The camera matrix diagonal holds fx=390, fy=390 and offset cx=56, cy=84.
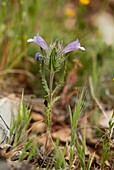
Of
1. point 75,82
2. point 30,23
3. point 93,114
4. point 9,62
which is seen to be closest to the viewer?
point 93,114

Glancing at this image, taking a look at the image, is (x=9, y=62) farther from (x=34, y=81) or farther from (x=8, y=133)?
(x=8, y=133)

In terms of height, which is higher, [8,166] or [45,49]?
[45,49]

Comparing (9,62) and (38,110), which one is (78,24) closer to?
(9,62)

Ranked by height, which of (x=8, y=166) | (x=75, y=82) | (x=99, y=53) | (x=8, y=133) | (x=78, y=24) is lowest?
(x=8, y=166)

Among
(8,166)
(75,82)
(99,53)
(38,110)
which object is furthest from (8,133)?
(99,53)

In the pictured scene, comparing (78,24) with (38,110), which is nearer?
(38,110)

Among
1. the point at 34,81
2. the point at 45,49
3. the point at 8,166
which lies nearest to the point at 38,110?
the point at 34,81

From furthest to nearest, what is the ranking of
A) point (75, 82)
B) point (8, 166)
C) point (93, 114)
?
point (75, 82)
point (93, 114)
point (8, 166)

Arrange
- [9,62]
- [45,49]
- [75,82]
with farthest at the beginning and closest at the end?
[9,62]
[75,82]
[45,49]

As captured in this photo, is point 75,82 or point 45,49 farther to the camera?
point 75,82
